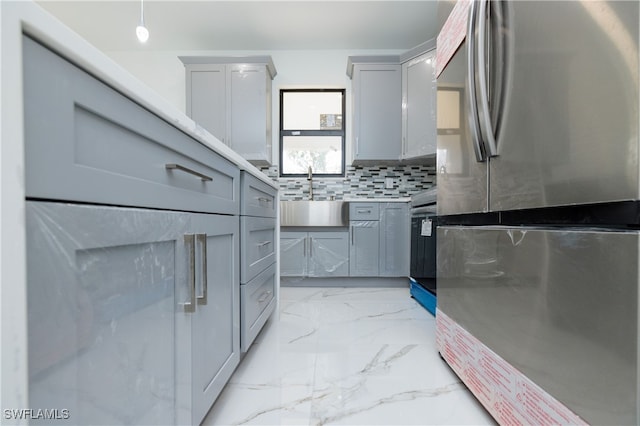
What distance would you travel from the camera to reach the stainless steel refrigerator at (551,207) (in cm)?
56

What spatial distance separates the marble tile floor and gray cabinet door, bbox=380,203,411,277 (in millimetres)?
895

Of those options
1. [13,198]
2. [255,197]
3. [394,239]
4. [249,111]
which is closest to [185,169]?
[13,198]

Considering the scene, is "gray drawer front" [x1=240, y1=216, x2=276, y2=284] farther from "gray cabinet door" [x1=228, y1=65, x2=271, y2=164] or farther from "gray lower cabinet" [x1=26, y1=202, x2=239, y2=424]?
"gray cabinet door" [x1=228, y1=65, x2=271, y2=164]

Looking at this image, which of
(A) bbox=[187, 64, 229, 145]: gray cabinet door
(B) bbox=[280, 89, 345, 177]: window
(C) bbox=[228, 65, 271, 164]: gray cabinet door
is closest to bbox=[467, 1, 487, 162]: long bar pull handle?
(C) bbox=[228, 65, 271, 164]: gray cabinet door

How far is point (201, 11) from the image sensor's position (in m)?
2.86

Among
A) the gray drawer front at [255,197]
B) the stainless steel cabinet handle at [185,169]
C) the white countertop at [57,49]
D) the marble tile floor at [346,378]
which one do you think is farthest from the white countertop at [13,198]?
the gray drawer front at [255,197]

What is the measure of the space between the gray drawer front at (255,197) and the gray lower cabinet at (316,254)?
1.10 m

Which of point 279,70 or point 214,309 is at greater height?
point 279,70

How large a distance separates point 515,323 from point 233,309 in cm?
89

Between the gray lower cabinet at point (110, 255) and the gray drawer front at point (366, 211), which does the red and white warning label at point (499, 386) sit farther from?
the gray drawer front at point (366, 211)

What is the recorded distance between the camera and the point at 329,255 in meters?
3.01

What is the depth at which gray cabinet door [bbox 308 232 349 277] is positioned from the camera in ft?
9.86

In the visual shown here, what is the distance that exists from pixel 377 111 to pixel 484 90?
7.73 ft

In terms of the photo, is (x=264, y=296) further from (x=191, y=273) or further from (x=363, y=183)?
(x=363, y=183)
